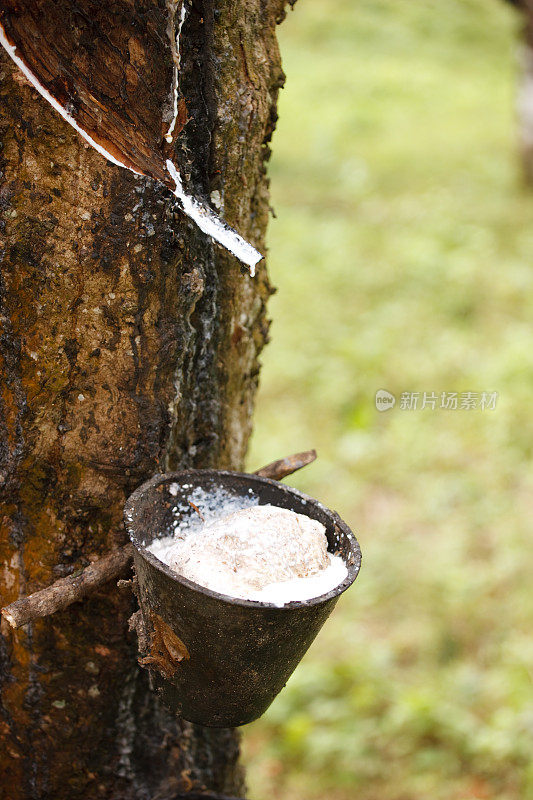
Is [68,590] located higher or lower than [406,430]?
lower

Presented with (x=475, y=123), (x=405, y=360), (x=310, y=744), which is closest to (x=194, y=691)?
(x=310, y=744)

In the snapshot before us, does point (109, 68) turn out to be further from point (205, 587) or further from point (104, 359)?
point (205, 587)

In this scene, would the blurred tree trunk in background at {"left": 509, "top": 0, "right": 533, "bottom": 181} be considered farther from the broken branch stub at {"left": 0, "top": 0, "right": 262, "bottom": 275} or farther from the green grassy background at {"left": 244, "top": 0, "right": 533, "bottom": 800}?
the broken branch stub at {"left": 0, "top": 0, "right": 262, "bottom": 275}

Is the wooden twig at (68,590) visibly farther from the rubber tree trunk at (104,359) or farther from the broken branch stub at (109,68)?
the broken branch stub at (109,68)

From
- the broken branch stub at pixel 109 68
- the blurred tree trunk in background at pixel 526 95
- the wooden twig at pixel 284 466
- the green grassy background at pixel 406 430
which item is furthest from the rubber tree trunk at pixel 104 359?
the blurred tree trunk in background at pixel 526 95

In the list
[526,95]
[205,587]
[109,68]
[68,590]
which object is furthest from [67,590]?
[526,95]

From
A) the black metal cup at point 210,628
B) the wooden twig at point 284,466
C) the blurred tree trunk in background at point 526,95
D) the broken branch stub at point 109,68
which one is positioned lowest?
the black metal cup at point 210,628

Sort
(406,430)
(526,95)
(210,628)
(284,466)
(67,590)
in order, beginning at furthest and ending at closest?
(526,95), (406,430), (284,466), (67,590), (210,628)

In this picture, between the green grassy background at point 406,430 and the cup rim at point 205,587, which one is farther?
the green grassy background at point 406,430
